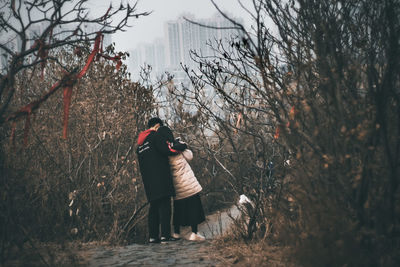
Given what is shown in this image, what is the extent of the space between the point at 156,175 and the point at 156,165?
0.15 meters

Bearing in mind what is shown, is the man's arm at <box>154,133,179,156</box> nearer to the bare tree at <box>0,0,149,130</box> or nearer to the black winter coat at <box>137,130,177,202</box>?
the black winter coat at <box>137,130,177,202</box>

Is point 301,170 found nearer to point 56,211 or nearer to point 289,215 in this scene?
point 289,215

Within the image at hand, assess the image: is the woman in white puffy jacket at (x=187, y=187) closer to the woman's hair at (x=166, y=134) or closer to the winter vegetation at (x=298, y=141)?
the woman's hair at (x=166, y=134)

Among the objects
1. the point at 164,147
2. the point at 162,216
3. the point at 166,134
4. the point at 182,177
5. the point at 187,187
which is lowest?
the point at 162,216

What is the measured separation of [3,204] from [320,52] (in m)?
3.71

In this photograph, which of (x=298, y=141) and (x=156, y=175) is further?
(x=156, y=175)

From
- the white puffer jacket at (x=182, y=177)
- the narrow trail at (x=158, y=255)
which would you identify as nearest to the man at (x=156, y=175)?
the white puffer jacket at (x=182, y=177)

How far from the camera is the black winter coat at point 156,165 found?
6879 millimetres

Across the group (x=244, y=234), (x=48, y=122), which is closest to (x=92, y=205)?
(x=48, y=122)

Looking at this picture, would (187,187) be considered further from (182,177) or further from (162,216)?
(162,216)

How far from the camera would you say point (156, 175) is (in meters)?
6.91

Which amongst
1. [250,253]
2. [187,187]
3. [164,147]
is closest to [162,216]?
[187,187]

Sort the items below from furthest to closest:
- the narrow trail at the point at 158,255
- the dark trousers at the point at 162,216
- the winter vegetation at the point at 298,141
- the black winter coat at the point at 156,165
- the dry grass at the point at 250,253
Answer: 1. the dark trousers at the point at 162,216
2. the black winter coat at the point at 156,165
3. the narrow trail at the point at 158,255
4. the dry grass at the point at 250,253
5. the winter vegetation at the point at 298,141

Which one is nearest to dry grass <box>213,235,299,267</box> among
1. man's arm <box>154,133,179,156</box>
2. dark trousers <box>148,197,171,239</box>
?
dark trousers <box>148,197,171,239</box>
